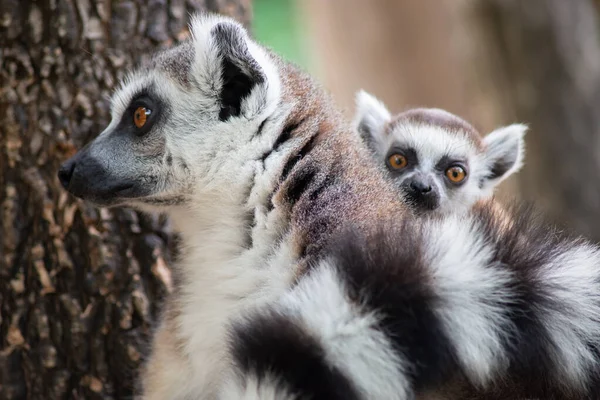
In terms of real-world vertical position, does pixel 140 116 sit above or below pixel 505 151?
below

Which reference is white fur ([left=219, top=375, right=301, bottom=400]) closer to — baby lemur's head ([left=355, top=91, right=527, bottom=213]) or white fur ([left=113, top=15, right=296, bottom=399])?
white fur ([left=113, top=15, right=296, bottom=399])

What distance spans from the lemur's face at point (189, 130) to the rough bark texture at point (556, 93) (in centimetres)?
418

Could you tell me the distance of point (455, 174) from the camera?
3412mm

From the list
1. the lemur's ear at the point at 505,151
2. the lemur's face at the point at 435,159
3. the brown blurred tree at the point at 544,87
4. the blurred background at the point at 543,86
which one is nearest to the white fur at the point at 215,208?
the lemur's face at the point at 435,159

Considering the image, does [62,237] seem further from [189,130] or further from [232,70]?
[232,70]

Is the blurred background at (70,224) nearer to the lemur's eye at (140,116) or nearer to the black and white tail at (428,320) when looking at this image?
the lemur's eye at (140,116)

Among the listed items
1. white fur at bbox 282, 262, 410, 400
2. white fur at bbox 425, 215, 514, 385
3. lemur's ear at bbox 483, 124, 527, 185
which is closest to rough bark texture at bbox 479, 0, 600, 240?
lemur's ear at bbox 483, 124, 527, 185

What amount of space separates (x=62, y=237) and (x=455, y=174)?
165cm

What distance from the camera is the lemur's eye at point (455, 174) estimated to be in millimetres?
3400

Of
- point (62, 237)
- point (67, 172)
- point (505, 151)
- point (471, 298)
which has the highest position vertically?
point (505, 151)

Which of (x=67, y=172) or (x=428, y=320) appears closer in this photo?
(x=428, y=320)

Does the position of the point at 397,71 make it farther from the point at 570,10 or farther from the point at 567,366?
the point at 567,366

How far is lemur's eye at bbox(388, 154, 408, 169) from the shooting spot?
3328 mm

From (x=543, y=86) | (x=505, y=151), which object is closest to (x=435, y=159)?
(x=505, y=151)
